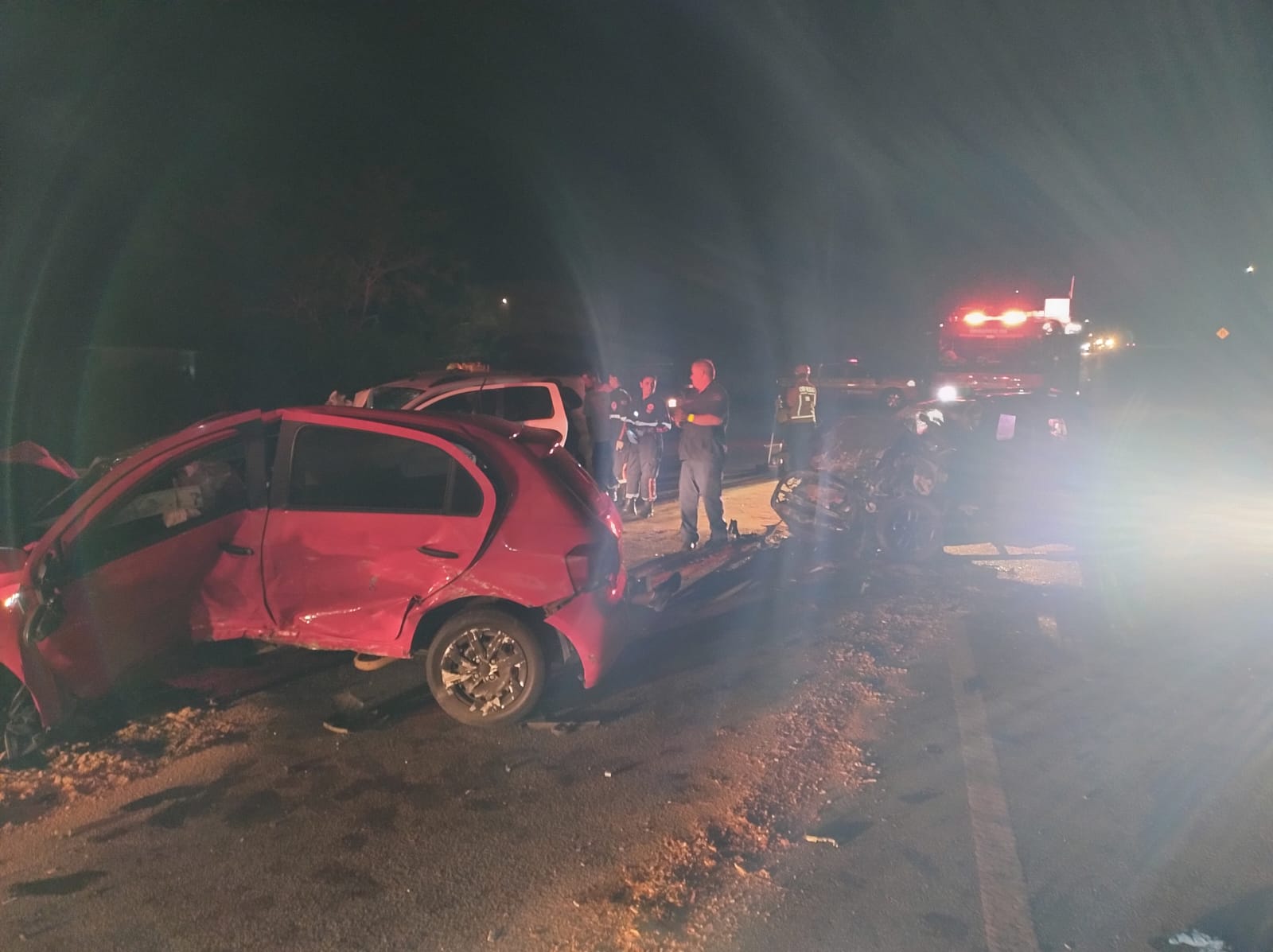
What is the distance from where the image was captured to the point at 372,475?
4961 millimetres

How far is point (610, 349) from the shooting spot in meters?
42.5

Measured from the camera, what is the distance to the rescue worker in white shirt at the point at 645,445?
10.6m

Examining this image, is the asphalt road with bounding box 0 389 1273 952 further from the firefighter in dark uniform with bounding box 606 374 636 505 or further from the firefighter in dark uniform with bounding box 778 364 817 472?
the firefighter in dark uniform with bounding box 606 374 636 505

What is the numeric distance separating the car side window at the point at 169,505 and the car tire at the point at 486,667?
4.46 feet

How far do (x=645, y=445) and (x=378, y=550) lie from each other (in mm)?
6185

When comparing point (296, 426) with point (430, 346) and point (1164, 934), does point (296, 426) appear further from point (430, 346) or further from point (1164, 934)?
point (430, 346)

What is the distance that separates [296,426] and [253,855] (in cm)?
220

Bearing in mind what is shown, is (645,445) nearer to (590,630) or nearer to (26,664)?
(590,630)

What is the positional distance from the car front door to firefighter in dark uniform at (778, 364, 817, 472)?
5724 millimetres

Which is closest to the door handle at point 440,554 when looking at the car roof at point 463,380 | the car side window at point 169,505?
the car side window at point 169,505

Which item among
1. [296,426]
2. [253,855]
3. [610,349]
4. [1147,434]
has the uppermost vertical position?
[610,349]

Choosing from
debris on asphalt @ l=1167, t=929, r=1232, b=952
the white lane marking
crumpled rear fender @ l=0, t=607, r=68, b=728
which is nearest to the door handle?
crumpled rear fender @ l=0, t=607, r=68, b=728

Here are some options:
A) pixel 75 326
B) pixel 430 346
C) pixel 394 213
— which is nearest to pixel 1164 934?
pixel 75 326

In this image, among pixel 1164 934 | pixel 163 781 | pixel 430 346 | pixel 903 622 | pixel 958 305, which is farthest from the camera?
pixel 430 346
